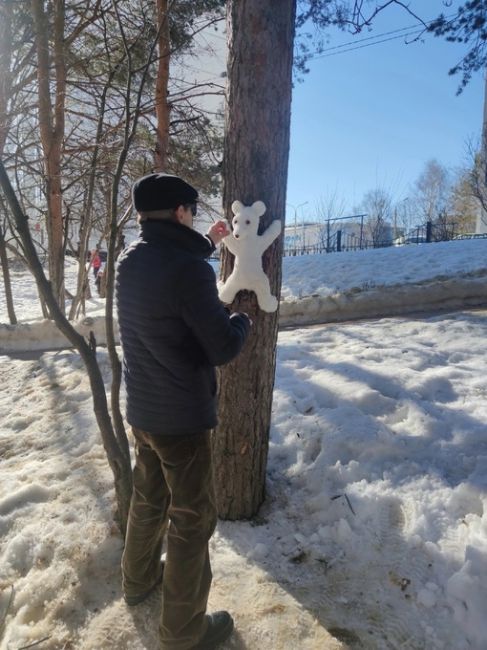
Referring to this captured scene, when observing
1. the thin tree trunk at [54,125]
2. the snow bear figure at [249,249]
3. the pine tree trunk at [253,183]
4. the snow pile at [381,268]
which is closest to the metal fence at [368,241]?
the snow pile at [381,268]

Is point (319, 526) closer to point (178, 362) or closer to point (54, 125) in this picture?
point (178, 362)

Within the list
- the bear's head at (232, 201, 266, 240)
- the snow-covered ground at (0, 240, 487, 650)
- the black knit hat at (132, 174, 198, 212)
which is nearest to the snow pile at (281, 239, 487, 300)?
the snow-covered ground at (0, 240, 487, 650)

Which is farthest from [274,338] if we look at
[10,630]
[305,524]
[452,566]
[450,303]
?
[450,303]

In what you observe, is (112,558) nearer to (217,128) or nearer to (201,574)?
(201,574)

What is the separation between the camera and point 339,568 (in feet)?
6.33

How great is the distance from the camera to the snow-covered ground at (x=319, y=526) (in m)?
1.72

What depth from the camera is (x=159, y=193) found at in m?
1.53

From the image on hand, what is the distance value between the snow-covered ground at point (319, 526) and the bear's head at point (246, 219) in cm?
133

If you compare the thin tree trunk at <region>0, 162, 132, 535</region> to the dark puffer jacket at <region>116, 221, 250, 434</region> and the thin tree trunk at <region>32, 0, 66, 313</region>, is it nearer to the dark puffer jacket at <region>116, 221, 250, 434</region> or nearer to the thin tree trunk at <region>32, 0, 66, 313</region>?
the dark puffer jacket at <region>116, 221, 250, 434</region>

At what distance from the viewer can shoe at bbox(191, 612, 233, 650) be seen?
1646 mm

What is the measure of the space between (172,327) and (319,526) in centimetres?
132

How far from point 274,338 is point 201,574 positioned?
1098 mm

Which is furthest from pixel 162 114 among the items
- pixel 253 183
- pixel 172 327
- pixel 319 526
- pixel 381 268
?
pixel 319 526

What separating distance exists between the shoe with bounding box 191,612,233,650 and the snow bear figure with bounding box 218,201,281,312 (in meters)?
1.29
